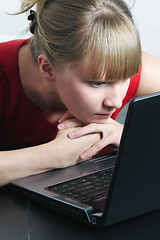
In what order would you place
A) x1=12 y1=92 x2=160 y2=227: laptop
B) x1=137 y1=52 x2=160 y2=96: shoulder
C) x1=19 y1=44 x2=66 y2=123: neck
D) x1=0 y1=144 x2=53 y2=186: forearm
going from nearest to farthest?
1. x1=12 y1=92 x2=160 y2=227: laptop
2. x1=0 y1=144 x2=53 y2=186: forearm
3. x1=19 y1=44 x2=66 y2=123: neck
4. x1=137 y1=52 x2=160 y2=96: shoulder

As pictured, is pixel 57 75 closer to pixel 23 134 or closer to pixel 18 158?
pixel 18 158

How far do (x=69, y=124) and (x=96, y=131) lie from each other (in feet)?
0.26

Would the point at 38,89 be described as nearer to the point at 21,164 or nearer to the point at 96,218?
the point at 21,164

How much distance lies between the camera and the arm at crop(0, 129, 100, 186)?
0.89 metres

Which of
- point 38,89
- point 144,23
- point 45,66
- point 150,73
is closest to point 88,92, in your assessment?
point 45,66

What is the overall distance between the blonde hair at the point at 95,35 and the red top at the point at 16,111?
0.81ft

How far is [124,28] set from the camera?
960mm

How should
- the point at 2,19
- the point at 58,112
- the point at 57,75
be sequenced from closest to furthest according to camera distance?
the point at 57,75
the point at 58,112
the point at 2,19

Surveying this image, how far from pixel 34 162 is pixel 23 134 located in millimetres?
478

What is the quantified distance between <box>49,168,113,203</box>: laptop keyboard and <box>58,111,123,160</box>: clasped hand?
139 millimetres

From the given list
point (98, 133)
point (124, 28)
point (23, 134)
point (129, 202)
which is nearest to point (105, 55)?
point (124, 28)

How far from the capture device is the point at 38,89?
4.21 feet

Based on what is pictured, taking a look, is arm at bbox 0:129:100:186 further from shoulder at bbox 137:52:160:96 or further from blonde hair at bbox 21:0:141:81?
shoulder at bbox 137:52:160:96

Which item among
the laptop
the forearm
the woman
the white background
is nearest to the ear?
the woman
